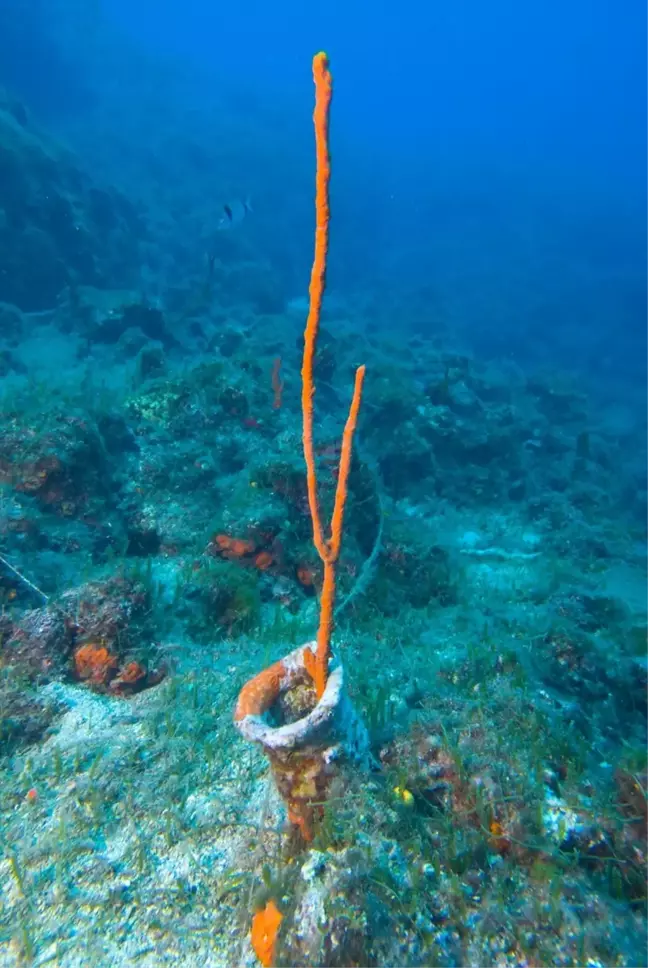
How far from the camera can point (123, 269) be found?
18.8m

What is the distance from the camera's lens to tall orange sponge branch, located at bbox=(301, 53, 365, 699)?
176 cm

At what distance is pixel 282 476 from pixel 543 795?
393 centimetres

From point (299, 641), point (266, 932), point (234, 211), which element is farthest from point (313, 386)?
point (234, 211)

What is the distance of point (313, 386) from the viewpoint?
86.0 inches

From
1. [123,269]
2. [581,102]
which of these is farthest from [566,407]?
[581,102]

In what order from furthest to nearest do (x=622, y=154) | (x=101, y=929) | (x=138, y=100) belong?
(x=622, y=154)
(x=138, y=100)
(x=101, y=929)

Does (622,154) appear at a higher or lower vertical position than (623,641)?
higher

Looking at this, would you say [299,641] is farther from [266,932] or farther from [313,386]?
[313,386]

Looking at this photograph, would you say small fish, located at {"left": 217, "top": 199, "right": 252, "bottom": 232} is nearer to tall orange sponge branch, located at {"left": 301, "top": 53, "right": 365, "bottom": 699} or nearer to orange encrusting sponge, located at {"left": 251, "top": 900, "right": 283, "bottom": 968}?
tall orange sponge branch, located at {"left": 301, "top": 53, "right": 365, "bottom": 699}

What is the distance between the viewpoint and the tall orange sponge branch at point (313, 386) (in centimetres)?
176

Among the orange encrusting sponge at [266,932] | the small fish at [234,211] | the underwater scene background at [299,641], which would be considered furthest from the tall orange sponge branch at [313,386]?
the small fish at [234,211]

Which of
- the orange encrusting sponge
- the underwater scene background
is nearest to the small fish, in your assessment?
the underwater scene background

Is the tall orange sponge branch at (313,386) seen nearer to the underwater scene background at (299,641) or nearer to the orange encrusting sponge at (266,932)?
the underwater scene background at (299,641)

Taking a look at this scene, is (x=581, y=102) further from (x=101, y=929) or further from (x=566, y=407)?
(x=101, y=929)
